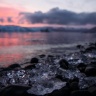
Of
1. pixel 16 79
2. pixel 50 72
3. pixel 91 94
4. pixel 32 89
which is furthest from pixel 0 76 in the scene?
pixel 91 94

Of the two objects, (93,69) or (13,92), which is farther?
(93,69)

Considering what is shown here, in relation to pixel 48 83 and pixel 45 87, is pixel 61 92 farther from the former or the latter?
pixel 48 83

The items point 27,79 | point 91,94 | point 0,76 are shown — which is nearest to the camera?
point 91,94

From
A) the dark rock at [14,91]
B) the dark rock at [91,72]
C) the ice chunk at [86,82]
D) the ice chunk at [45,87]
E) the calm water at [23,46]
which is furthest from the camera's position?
the calm water at [23,46]

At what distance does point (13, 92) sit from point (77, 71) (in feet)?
22.7

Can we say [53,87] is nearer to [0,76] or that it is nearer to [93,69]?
[93,69]

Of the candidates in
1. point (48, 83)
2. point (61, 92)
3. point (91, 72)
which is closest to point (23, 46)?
point (91, 72)

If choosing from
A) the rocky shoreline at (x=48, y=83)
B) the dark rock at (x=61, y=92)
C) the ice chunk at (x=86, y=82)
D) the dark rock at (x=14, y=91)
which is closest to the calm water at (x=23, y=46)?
the rocky shoreline at (x=48, y=83)

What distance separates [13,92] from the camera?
10.3 m

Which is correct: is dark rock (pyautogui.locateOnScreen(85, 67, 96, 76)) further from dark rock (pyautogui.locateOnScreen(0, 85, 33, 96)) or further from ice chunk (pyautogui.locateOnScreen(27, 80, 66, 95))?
dark rock (pyautogui.locateOnScreen(0, 85, 33, 96))

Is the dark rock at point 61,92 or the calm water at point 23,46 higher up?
the dark rock at point 61,92

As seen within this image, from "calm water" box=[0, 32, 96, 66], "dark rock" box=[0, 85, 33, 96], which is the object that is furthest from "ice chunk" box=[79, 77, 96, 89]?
"calm water" box=[0, 32, 96, 66]

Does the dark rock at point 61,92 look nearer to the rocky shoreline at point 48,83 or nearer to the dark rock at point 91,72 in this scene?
the rocky shoreline at point 48,83

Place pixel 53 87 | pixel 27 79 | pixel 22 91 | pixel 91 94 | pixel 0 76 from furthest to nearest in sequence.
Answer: pixel 0 76
pixel 27 79
pixel 53 87
pixel 22 91
pixel 91 94
